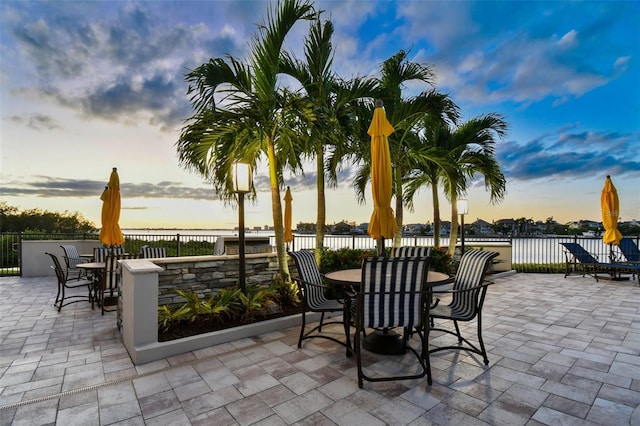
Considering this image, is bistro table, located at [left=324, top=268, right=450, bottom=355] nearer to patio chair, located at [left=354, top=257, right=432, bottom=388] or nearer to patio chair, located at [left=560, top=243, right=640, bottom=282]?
patio chair, located at [left=354, top=257, right=432, bottom=388]

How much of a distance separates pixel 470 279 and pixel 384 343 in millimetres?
1111

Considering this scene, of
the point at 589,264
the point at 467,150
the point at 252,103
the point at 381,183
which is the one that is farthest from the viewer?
the point at 467,150

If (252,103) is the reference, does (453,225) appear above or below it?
below

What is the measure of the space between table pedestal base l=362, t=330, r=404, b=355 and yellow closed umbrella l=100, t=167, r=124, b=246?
16.5 ft

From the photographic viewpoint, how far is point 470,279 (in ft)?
10.4

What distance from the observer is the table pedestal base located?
3.07 metres

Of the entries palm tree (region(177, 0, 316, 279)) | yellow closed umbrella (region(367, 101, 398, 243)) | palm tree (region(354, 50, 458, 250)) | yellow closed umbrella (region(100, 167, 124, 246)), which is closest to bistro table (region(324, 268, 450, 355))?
yellow closed umbrella (region(367, 101, 398, 243))

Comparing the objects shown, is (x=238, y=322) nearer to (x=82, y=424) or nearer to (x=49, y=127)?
(x=82, y=424)

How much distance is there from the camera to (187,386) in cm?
241

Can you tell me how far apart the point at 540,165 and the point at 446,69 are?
927cm

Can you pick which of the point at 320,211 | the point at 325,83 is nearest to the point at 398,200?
the point at 320,211

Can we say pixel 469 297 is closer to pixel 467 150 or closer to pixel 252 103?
pixel 252 103

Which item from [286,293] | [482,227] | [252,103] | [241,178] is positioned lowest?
[286,293]

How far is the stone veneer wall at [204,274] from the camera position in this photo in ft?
12.4
